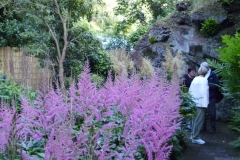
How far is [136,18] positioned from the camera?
21.4m

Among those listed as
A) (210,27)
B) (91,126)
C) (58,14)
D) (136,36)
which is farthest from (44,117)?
(136,36)

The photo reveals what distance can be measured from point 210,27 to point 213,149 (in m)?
5.82

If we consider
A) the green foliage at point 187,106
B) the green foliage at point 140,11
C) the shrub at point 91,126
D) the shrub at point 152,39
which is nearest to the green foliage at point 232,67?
the green foliage at point 187,106

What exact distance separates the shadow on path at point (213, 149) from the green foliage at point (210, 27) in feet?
14.2

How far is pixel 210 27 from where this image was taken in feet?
36.6

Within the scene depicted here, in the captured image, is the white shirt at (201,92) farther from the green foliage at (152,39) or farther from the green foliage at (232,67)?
the green foliage at (152,39)

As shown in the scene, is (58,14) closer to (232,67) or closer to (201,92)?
(201,92)

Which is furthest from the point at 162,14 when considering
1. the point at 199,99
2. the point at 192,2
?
the point at 199,99

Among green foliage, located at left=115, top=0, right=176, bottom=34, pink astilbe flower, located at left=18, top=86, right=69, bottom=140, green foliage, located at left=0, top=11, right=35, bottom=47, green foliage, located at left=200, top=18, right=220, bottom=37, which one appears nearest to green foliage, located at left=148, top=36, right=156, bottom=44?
green foliage, located at left=200, top=18, right=220, bottom=37

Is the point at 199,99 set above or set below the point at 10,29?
below

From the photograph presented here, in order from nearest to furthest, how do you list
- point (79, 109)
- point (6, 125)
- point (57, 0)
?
1. point (6, 125)
2. point (79, 109)
3. point (57, 0)

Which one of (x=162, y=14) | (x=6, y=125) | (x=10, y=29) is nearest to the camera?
(x=6, y=125)

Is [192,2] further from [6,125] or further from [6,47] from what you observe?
[6,125]

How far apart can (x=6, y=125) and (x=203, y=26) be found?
1013cm
